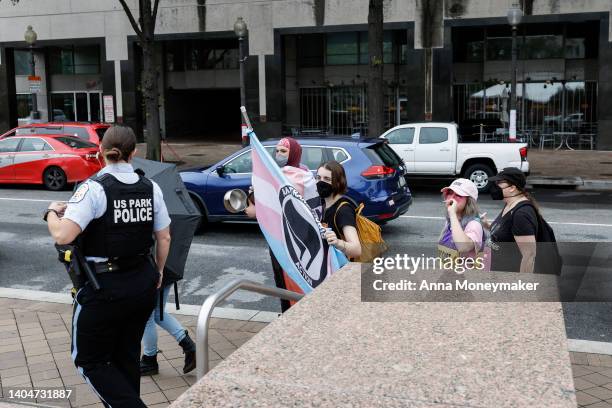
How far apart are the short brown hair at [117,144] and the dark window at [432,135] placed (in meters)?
14.5

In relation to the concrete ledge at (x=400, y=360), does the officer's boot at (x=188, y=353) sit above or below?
below

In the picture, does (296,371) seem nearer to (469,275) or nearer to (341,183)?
(469,275)

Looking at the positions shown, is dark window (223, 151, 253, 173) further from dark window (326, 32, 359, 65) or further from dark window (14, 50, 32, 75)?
dark window (14, 50, 32, 75)

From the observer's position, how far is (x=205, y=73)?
36219 mm

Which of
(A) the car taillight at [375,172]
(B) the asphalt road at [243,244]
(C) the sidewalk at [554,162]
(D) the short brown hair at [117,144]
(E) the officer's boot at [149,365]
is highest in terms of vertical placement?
(D) the short brown hair at [117,144]

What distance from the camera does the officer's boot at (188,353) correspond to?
5.25 metres

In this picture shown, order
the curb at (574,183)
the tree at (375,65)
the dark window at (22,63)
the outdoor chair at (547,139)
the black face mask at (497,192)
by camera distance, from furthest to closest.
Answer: the dark window at (22,63) < the outdoor chair at (547,139) < the tree at (375,65) < the curb at (574,183) < the black face mask at (497,192)

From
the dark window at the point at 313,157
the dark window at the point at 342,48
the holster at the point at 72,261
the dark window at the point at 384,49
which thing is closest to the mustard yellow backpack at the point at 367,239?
the holster at the point at 72,261

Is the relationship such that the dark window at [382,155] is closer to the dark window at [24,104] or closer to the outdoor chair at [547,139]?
the outdoor chair at [547,139]

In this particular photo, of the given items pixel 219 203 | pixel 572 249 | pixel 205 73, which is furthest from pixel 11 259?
pixel 205 73

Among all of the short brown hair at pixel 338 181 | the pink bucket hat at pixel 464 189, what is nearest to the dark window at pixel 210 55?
the short brown hair at pixel 338 181

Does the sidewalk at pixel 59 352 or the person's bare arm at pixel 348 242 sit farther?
the sidewalk at pixel 59 352

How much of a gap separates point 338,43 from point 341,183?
2921 cm

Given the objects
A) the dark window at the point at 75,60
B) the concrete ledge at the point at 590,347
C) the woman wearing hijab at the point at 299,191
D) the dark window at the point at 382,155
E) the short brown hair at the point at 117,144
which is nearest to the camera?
the short brown hair at the point at 117,144
